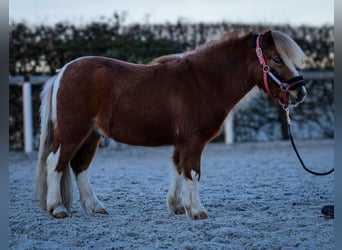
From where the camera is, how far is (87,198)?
524 cm

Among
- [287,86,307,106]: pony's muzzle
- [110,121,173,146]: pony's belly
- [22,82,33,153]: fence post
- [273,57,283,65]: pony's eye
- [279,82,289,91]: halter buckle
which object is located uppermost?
[273,57,283,65]: pony's eye

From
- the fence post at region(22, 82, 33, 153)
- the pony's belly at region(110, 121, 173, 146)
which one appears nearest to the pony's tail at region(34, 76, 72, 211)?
the pony's belly at region(110, 121, 173, 146)

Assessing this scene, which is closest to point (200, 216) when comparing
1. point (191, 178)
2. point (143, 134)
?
point (191, 178)

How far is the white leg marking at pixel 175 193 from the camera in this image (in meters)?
5.14

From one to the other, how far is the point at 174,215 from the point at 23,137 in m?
6.89

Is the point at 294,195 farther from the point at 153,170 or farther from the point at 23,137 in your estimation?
the point at 23,137

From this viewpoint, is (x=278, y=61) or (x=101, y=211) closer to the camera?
(x=278, y=61)

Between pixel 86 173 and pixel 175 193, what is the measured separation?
0.95 m

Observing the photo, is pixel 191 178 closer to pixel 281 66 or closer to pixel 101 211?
pixel 101 211

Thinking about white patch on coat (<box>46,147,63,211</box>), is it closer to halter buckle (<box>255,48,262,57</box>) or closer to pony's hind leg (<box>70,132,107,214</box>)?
pony's hind leg (<box>70,132,107,214</box>)

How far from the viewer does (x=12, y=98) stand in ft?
36.6

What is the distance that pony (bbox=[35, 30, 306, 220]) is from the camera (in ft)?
16.0

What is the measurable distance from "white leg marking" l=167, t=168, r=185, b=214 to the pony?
0.01 meters

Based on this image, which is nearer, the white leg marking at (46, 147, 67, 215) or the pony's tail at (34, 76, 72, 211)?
the white leg marking at (46, 147, 67, 215)
